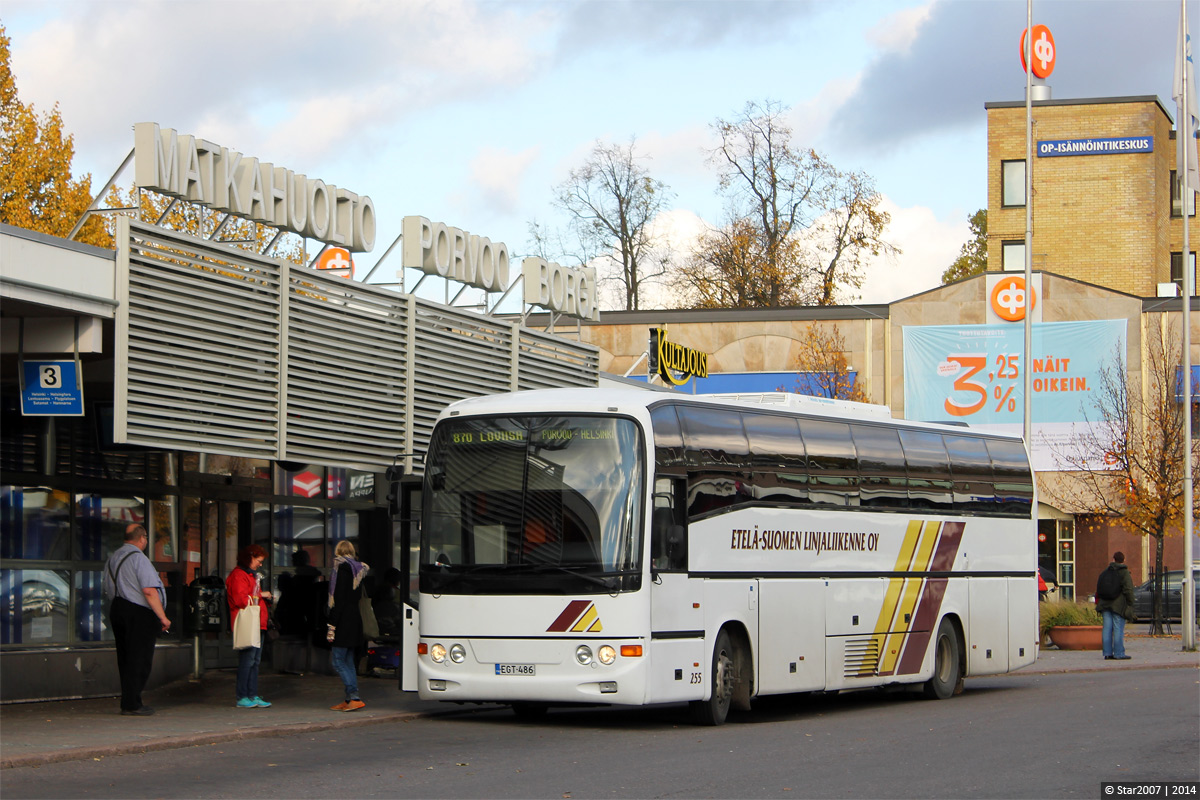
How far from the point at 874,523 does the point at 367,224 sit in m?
7.27

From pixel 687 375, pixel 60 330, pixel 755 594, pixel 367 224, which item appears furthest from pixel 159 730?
pixel 687 375

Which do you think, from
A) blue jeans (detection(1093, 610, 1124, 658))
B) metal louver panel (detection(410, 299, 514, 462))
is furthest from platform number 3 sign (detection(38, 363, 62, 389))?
blue jeans (detection(1093, 610, 1124, 658))

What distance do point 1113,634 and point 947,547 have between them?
9.67 meters

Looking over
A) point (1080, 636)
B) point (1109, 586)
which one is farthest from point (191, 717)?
point (1080, 636)

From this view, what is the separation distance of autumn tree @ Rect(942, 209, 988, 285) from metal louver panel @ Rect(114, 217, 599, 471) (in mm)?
47311

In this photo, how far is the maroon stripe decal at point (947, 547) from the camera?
2006 cm

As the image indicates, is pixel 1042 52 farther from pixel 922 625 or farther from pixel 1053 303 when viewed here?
pixel 922 625

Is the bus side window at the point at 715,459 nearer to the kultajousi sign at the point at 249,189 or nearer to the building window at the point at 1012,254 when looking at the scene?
the kultajousi sign at the point at 249,189

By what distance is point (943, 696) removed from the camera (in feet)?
67.4

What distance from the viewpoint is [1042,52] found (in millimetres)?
38625

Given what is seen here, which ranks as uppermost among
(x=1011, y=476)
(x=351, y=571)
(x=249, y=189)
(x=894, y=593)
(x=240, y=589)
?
(x=249, y=189)

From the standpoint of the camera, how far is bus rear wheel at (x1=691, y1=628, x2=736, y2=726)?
15984mm

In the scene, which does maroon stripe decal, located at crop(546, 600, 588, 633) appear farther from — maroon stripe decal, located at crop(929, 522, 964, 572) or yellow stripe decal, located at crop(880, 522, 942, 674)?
maroon stripe decal, located at crop(929, 522, 964, 572)

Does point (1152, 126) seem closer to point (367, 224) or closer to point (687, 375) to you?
point (687, 375)
